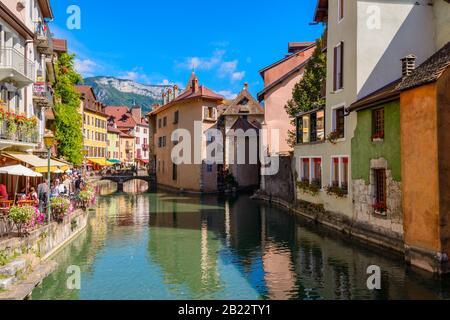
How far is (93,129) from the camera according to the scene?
259 ft

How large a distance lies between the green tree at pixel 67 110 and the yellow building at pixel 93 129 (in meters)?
27.0

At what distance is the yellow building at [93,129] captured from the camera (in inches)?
2933

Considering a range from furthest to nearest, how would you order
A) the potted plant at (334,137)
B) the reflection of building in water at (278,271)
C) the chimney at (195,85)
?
the chimney at (195,85)
the potted plant at (334,137)
the reflection of building in water at (278,271)

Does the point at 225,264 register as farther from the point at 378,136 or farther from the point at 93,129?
the point at 93,129

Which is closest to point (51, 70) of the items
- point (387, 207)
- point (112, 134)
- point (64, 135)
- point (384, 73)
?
point (64, 135)

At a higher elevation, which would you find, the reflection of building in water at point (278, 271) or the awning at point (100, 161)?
the awning at point (100, 161)

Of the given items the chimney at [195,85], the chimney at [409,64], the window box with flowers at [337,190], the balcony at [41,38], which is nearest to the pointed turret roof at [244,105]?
the chimney at [195,85]

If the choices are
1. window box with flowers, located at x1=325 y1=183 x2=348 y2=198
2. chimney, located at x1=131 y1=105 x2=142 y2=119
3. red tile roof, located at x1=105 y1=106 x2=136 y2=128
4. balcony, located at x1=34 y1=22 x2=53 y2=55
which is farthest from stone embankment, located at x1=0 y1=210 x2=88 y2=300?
chimney, located at x1=131 y1=105 x2=142 y2=119

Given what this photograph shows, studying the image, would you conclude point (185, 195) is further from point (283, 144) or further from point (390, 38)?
point (390, 38)

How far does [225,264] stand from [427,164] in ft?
27.2

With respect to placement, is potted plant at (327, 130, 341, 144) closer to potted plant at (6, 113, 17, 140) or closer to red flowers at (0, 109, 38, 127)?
red flowers at (0, 109, 38, 127)

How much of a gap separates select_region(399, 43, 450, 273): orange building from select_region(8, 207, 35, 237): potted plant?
13.6m

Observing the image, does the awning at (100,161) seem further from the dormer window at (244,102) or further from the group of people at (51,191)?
the group of people at (51,191)

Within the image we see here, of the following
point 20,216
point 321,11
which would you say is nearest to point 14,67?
point 20,216
